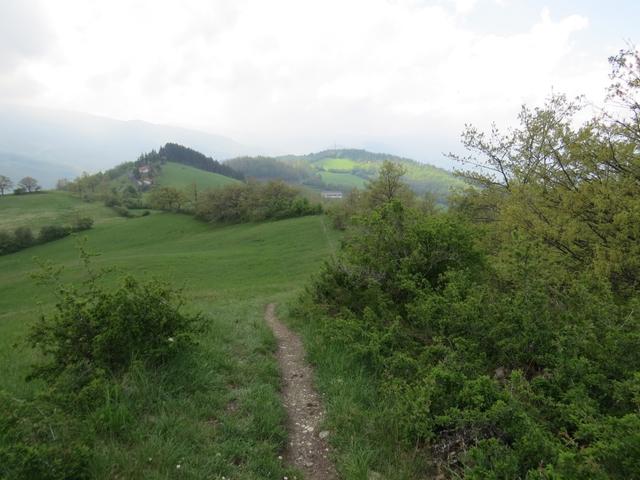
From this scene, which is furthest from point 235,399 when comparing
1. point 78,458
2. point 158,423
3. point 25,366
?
point 25,366

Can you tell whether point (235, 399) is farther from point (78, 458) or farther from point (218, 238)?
point (218, 238)

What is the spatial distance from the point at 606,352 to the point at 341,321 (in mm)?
4031

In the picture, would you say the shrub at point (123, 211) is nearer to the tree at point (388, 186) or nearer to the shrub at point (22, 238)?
the shrub at point (22, 238)

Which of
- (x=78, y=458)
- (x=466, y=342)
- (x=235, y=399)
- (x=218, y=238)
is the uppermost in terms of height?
(x=466, y=342)

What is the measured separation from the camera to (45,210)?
85.9m

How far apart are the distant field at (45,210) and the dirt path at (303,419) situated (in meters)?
77.4

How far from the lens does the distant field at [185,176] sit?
135 metres

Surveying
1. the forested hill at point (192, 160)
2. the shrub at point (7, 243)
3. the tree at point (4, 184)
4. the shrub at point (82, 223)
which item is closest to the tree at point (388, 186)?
the shrub at point (7, 243)

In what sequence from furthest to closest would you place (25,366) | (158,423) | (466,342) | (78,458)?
(25,366) → (466,342) → (158,423) → (78,458)

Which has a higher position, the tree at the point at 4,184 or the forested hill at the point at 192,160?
the forested hill at the point at 192,160

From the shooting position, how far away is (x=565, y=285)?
6.80 meters

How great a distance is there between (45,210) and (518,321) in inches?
4214

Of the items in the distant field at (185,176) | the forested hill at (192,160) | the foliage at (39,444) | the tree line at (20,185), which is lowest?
the foliage at (39,444)

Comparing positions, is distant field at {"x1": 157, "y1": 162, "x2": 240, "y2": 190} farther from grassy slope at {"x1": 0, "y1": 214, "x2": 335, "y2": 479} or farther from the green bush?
the green bush
